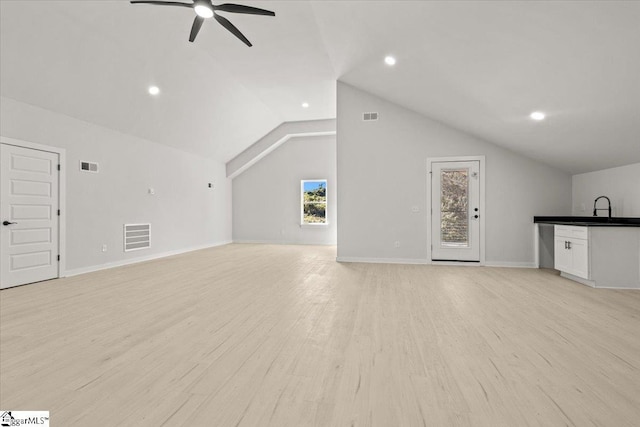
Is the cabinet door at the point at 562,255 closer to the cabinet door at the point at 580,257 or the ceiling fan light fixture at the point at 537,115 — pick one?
the cabinet door at the point at 580,257

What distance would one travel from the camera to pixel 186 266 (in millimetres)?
6191

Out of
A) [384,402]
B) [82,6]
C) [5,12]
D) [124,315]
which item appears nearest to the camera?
[384,402]

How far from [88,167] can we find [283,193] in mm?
5557

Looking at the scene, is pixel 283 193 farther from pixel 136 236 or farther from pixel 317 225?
pixel 136 236

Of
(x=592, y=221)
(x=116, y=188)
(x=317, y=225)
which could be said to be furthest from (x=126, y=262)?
(x=592, y=221)

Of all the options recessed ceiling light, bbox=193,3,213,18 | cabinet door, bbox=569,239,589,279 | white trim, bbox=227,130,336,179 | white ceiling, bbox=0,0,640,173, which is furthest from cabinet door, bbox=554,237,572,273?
white trim, bbox=227,130,336,179

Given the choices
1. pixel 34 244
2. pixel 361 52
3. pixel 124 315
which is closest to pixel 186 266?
pixel 34 244

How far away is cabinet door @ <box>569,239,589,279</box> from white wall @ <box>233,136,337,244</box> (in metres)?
6.27

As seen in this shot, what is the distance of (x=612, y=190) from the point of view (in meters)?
4.95

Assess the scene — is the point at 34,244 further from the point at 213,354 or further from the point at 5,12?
the point at 213,354

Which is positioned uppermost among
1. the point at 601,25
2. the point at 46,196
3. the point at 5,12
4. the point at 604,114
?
the point at 5,12

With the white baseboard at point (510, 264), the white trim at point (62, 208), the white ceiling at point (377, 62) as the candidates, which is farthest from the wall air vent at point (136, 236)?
the white baseboard at point (510, 264)

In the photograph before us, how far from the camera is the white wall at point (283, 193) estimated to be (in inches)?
397

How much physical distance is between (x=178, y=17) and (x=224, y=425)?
498 centimetres
